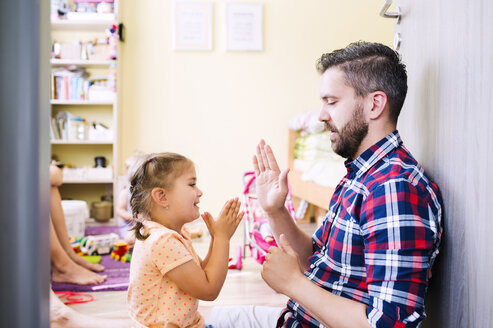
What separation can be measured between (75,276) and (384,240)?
188cm

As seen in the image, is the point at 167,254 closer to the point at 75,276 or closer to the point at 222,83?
the point at 75,276

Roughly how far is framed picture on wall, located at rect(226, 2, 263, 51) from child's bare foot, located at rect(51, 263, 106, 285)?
2.71 meters

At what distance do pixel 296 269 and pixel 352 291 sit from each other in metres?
0.12

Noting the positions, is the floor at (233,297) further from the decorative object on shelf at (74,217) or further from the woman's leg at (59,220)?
the decorative object on shelf at (74,217)

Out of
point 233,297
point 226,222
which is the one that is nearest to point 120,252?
point 233,297

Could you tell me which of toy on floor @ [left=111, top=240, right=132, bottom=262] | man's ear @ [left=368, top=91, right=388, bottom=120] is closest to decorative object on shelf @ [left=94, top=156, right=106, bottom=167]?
toy on floor @ [left=111, top=240, right=132, bottom=262]

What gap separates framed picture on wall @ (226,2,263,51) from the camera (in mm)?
4188

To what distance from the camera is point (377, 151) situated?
887 mm

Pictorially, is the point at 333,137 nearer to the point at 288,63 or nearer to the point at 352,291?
the point at 352,291

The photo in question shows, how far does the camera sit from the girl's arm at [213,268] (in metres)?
1.01

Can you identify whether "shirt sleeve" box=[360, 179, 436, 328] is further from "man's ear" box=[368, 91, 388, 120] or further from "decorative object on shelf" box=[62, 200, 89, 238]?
"decorative object on shelf" box=[62, 200, 89, 238]

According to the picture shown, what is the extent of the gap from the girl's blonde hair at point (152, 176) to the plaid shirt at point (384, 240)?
0.46m

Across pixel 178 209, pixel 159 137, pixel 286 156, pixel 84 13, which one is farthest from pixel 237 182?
pixel 178 209

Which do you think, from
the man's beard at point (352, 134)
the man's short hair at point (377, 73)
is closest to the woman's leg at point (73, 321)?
the man's beard at point (352, 134)
